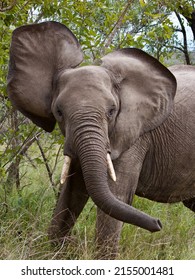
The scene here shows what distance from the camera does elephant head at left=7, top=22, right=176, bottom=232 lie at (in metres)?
4.42

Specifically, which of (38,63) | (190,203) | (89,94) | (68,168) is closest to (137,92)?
(89,94)

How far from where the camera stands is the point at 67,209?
5.18 m

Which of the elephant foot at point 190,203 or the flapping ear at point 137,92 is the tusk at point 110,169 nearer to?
the flapping ear at point 137,92

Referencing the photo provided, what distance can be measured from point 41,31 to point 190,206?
2.01 m

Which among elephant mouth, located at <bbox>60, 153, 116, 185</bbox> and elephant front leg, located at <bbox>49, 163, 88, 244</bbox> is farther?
elephant front leg, located at <bbox>49, 163, 88, 244</bbox>

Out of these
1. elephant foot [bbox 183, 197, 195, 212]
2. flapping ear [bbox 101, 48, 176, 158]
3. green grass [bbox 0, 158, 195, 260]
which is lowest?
elephant foot [bbox 183, 197, 195, 212]

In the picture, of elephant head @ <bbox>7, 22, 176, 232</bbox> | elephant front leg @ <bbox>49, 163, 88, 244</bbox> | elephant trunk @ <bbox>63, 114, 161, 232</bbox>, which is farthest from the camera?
elephant front leg @ <bbox>49, 163, 88, 244</bbox>

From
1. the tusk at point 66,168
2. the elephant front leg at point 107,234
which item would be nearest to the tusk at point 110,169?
the tusk at point 66,168

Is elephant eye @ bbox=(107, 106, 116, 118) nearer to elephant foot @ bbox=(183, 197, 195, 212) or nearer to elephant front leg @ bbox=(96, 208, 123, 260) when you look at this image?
elephant front leg @ bbox=(96, 208, 123, 260)

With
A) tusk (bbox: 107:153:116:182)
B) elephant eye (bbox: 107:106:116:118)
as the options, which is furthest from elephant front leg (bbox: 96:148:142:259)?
elephant eye (bbox: 107:106:116:118)

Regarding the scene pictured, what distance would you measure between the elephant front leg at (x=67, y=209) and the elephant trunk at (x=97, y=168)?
0.77 metres

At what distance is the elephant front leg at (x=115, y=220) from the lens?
4.83m

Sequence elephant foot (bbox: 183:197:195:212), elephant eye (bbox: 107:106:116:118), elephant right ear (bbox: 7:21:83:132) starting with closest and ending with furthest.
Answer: elephant eye (bbox: 107:106:116:118) < elephant right ear (bbox: 7:21:83:132) < elephant foot (bbox: 183:197:195:212)

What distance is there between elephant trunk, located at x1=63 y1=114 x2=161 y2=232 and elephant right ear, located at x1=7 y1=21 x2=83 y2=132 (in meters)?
0.61
